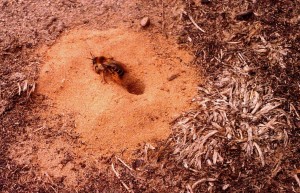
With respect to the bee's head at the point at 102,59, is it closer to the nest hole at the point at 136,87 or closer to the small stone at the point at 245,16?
the nest hole at the point at 136,87

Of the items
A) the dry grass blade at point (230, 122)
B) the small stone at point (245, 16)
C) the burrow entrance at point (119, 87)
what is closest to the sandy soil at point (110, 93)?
the burrow entrance at point (119, 87)

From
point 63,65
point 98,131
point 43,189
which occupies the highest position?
point 63,65

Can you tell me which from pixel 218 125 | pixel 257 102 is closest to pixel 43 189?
pixel 218 125

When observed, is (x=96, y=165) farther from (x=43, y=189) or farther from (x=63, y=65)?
(x=63, y=65)

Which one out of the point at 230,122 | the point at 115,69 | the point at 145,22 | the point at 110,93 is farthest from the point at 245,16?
the point at 110,93

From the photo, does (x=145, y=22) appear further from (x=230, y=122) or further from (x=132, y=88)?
(x=230, y=122)

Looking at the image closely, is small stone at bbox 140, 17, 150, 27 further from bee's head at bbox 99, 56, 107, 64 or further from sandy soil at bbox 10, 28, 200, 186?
bee's head at bbox 99, 56, 107, 64

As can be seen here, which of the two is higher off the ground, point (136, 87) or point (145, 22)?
point (145, 22)
